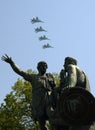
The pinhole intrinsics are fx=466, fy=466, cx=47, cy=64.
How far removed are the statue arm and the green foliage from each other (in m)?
20.7

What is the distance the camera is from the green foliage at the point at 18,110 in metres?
33.4

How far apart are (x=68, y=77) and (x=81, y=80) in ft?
1.16

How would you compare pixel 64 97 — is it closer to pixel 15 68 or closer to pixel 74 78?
pixel 74 78

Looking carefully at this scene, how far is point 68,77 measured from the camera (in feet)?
40.2

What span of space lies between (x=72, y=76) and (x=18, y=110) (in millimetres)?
23054

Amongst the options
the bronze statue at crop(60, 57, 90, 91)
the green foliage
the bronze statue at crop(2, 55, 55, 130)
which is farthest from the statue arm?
the green foliage

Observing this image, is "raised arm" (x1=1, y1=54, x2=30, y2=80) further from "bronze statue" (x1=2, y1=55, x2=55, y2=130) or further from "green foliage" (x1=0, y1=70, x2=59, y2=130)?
"green foliage" (x1=0, y1=70, x2=59, y2=130)

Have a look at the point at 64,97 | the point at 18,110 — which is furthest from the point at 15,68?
the point at 18,110

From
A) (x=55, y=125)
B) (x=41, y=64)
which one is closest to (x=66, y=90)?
(x=55, y=125)

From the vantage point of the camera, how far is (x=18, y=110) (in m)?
34.8

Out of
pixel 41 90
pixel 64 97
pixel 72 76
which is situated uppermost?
pixel 72 76

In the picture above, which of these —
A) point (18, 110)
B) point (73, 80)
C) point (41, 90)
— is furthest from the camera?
Result: point (18, 110)

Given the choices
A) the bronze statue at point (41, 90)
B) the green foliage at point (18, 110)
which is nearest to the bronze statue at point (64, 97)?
the bronze statue at point (41, 90)

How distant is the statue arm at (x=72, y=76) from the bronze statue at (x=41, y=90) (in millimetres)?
891
